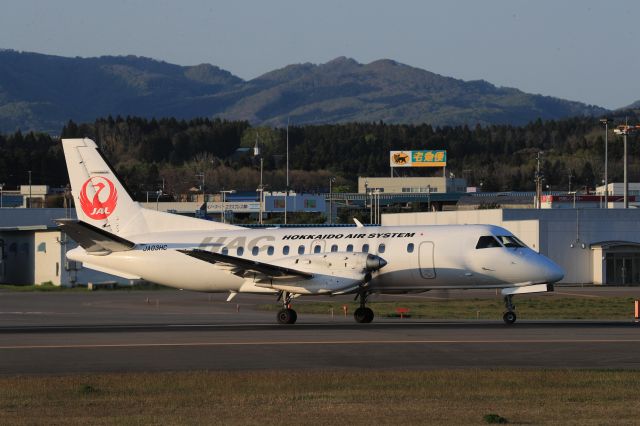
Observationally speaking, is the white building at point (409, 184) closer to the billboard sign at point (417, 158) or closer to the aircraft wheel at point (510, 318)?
the billboard sign at point (417, 158)

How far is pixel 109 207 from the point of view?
41812 mm

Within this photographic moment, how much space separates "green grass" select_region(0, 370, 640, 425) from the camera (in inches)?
720

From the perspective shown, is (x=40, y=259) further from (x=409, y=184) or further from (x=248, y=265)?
(x=409, y=184)

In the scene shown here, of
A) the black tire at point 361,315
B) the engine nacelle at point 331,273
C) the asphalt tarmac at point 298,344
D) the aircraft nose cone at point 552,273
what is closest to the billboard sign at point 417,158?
the asphalt tarmac at point 298,344

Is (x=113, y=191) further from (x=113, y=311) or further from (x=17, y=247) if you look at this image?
(x=17, y=247)

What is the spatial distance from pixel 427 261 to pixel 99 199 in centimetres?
1338

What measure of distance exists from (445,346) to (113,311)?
26.3 m

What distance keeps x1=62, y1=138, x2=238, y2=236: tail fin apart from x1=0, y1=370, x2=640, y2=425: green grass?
18.5 m

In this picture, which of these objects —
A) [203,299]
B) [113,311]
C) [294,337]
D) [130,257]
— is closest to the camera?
[294,337]

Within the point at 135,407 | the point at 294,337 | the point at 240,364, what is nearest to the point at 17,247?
the point at 294,337

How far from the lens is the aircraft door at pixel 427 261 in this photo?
3759 cm

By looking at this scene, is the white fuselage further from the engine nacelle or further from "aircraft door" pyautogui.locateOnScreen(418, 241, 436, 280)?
the engine nacelle

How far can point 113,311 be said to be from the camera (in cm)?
5175

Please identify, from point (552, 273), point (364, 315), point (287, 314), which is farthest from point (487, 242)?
point (287, 314)
